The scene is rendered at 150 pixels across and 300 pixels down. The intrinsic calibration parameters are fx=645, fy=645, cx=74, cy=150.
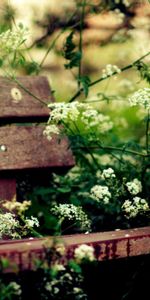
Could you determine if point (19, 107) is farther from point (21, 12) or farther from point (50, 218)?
point (21, 12)

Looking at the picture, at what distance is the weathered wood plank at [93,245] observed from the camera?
6.35 ft

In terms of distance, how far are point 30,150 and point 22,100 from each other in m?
0.31

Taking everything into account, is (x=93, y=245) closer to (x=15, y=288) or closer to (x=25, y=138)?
(x=15, y=288)

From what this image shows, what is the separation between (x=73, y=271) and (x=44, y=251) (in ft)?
0.46

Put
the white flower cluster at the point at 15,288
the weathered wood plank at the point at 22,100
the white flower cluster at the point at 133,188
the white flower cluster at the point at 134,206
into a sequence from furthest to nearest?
the weathered wood plank at the point at 22,100 < the white flower cluster at the point at 133,188 < the white flower cluster at the point at 134,206 < the white flower cluster at the point at 15,288

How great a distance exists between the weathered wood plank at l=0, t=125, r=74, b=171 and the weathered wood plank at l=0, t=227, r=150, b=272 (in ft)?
2.45

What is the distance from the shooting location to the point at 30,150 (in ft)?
9.76

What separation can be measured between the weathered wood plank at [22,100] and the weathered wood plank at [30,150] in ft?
0.25

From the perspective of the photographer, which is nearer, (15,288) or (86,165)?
(15,288)

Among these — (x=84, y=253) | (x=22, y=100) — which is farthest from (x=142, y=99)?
(x=84, y=253)

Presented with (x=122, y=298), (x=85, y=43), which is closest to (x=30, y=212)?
(x=122, y=298)

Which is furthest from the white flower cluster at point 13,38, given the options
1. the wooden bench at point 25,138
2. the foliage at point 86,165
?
the wooden bench at point 25,138

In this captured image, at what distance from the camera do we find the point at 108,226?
343 cm

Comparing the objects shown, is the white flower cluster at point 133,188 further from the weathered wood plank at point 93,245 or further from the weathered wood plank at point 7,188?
the weathered wood plank at point 7,188
